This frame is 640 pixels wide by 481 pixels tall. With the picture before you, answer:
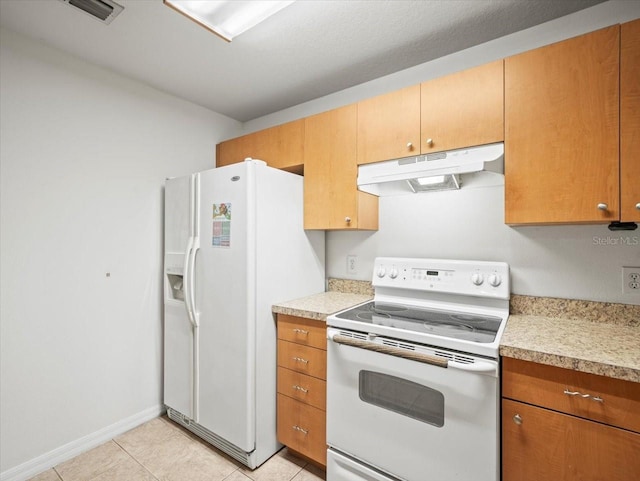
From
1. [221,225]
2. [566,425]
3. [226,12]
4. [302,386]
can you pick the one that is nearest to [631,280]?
[566,425]

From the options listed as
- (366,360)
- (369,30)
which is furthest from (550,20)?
(366,360)

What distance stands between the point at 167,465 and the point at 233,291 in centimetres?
110

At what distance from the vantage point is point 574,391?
108 centimetres

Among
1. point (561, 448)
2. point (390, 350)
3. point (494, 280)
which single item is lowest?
point (561, 448)

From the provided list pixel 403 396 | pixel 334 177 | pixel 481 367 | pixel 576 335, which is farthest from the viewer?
pixel 334 177

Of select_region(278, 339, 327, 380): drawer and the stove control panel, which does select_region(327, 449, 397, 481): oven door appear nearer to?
select_region(278, 339, 327, 380): drawer

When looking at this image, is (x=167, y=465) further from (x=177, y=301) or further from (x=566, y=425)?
(x=566, y=425)

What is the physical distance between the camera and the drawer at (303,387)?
1.74 meters

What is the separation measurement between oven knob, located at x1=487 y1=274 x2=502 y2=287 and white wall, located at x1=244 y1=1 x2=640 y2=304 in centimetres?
13

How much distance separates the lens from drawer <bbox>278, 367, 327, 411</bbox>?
5.70ft

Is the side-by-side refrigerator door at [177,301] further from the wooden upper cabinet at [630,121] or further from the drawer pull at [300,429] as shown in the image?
the wooden upper cabinet at [630,121]

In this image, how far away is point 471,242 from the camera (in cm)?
187

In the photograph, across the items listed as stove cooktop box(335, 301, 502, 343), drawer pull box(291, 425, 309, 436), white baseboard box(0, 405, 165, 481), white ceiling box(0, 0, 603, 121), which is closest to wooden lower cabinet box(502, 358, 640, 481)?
stove cooktop box(335, 301, 502, 343)

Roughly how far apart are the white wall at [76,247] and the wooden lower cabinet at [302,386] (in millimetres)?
1128
